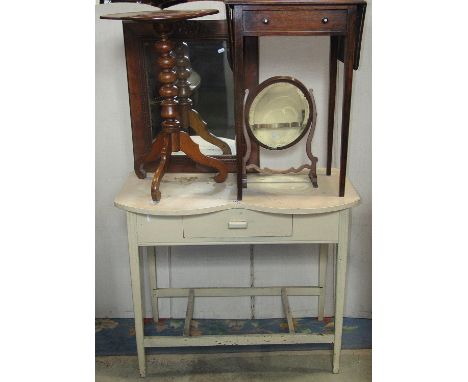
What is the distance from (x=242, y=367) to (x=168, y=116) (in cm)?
116

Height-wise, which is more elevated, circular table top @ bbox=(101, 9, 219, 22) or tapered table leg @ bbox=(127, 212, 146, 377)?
circular table top @ bbox=(101, 9, 219, 22)

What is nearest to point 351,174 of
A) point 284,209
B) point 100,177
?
point 284,209

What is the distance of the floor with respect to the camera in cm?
271

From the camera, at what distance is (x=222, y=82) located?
263 centimetres

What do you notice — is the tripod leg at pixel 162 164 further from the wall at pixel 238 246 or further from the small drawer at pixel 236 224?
the wall at pixel 238 246

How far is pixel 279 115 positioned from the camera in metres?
2.57

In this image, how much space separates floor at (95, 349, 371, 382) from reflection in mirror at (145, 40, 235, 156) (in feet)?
3.07

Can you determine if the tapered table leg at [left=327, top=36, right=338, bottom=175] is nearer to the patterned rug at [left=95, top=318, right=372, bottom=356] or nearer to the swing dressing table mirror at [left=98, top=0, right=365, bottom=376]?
the swing dressing table mirror at [left=98, top=0, right=365, bottom=376]

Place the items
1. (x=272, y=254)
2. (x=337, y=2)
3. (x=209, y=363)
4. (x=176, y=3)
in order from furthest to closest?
(x=272, y=254) < (x=209, y=363) < (x=176, y=3) < (x=337, y=2)

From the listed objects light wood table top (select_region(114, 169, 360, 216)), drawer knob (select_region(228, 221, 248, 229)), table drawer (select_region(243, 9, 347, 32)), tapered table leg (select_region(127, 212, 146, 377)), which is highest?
table drawer (select_region(243, 9, 347, 32))

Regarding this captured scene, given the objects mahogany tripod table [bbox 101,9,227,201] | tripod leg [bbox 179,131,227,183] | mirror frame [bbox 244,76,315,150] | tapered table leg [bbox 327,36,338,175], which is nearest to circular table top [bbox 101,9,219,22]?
mahogany tripod table [bbox 101,9,227,201]

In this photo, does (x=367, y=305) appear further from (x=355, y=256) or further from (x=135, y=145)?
(x=135, y=145)

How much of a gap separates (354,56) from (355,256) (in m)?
A: 1.05

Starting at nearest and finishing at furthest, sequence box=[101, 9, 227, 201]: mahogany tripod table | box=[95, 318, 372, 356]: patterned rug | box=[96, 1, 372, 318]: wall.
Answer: box=[101, 9, 227, 201]: mahogany tripod table, box=[96, 1, 372, 318]: wall, box=[95, 318, 372, 356]: patterned rug
